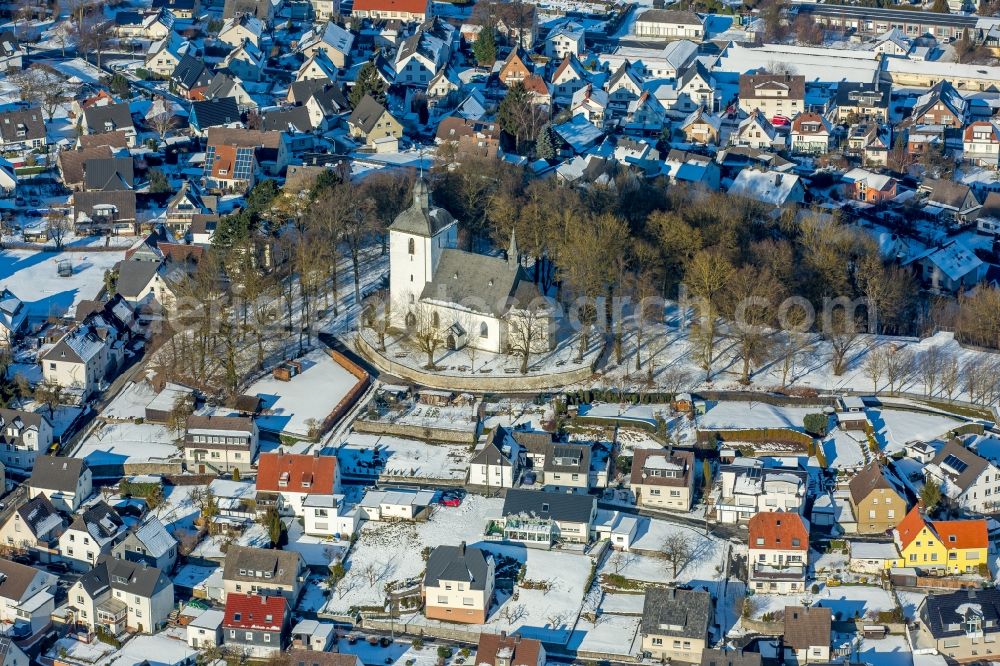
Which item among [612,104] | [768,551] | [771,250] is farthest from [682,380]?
[612,104]

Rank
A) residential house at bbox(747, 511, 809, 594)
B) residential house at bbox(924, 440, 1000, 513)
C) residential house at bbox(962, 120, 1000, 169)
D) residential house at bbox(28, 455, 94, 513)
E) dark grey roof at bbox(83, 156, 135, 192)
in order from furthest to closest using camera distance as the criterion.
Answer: residential house at bbox(962, 120, 1000, 169), dark grey roof at bbox(83, 156, 135, 192), residential house at bbox(28, 455, 94, 513), residential house at bbox(924, 440, 1000, 513), residential house at bbox(747, 511, 809, 594)

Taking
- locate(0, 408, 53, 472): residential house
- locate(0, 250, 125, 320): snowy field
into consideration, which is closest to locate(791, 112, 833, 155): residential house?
locate(0, 250, 125, 320): snowy field

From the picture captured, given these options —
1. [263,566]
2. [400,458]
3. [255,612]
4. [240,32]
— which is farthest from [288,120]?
[255,612]

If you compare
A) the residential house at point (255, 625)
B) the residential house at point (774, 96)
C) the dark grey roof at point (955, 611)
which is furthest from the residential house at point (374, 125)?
the dark grey roof at point (955, 611)

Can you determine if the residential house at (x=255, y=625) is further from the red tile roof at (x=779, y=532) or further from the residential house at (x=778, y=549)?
the red tile roof at (x=779, y=532)

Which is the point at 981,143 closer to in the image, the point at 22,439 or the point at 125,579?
the point at 22,439

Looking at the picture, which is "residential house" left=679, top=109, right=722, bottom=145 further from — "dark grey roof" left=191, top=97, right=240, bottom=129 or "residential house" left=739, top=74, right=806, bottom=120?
"dark grey roof" left=191, top=97, right=240, bottom=129
